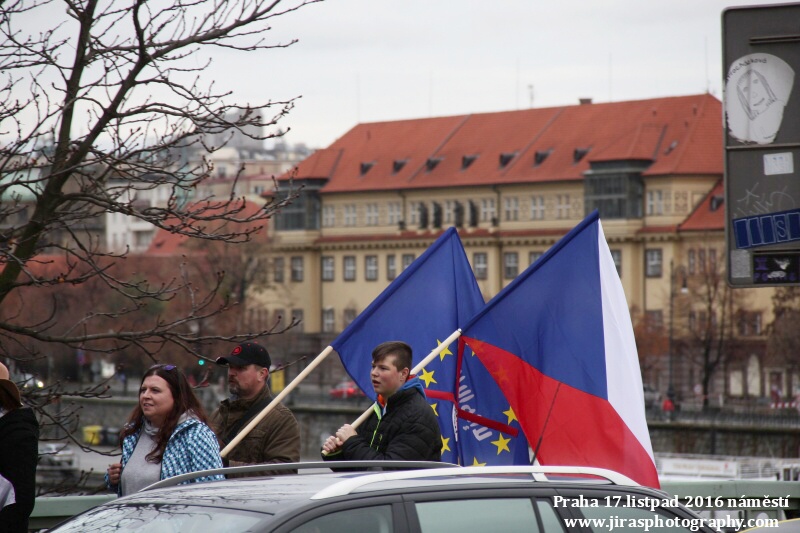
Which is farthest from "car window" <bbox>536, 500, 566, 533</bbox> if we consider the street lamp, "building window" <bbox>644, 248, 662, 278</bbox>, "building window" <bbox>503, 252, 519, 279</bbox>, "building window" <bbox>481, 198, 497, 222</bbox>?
"building window" <bbox>481, 198, 497, 222</bbox>

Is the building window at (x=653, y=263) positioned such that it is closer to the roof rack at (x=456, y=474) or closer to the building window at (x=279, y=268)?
the building window at (x=279, y=268)

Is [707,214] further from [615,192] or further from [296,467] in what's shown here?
[296,467]

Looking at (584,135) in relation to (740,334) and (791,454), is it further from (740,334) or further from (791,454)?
(791,454)

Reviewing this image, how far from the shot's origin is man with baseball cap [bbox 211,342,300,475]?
7566 mm

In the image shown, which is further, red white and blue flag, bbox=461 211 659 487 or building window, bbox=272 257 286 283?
building window, bbox=272 257 286 283

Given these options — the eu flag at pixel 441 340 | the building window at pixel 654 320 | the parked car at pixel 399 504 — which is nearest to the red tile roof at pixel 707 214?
the building window at pixel 654 320

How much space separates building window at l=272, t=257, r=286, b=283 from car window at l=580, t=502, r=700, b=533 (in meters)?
105

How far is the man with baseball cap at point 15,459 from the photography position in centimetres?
666

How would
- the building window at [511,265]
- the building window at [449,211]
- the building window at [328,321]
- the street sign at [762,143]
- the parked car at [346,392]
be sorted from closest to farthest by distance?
the street sign at [762,143] → the parked car at [346,392] → the building window at [511,265] → the building window at [449,211] → the building window at [328,321]

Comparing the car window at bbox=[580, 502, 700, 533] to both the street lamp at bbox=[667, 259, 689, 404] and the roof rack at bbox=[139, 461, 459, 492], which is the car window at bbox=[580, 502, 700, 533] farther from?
the street lamp at bbox=[667, 259, 689, 404]

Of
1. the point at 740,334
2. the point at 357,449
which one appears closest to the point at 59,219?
the point at 357,449

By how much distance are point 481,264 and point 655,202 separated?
13350 mm

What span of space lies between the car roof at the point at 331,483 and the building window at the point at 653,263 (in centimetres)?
8741

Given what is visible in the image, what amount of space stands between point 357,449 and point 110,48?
400 centimetres
